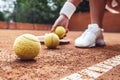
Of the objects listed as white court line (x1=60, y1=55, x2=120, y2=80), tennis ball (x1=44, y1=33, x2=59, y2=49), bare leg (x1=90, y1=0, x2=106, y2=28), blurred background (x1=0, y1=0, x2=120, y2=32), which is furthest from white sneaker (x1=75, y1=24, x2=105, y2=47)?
blurred background (x1=0, y1=0, x2=120, y2=32)

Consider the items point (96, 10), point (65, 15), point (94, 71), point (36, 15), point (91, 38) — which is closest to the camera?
point (94, 71)

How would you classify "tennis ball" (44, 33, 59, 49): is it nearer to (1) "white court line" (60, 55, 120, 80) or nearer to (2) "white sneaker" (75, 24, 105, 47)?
(2) "white sneaker" (75, 24, 105, 47)

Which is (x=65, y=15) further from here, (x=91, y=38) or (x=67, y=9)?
(x=91, y=38)

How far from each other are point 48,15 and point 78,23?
1133 millimetres

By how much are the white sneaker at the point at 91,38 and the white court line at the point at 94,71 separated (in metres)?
0.49

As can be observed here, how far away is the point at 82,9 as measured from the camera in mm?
6871

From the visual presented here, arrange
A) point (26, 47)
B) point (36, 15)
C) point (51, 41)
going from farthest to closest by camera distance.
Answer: point (36, 15) < point (51, 41) < point (26, 47)

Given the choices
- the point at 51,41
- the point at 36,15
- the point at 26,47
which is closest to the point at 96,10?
the point at 51,41

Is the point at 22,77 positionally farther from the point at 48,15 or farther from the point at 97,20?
the point at 48,15

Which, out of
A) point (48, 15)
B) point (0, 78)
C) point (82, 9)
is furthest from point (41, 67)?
point (82, 9)

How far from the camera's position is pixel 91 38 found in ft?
5.42

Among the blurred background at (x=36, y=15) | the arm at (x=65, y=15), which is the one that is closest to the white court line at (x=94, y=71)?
the arm at (x=65, y=15)

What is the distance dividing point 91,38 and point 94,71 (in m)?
0.75

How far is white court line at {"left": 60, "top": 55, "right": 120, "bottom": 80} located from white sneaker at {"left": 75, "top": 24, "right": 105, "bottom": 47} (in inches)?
19.2
